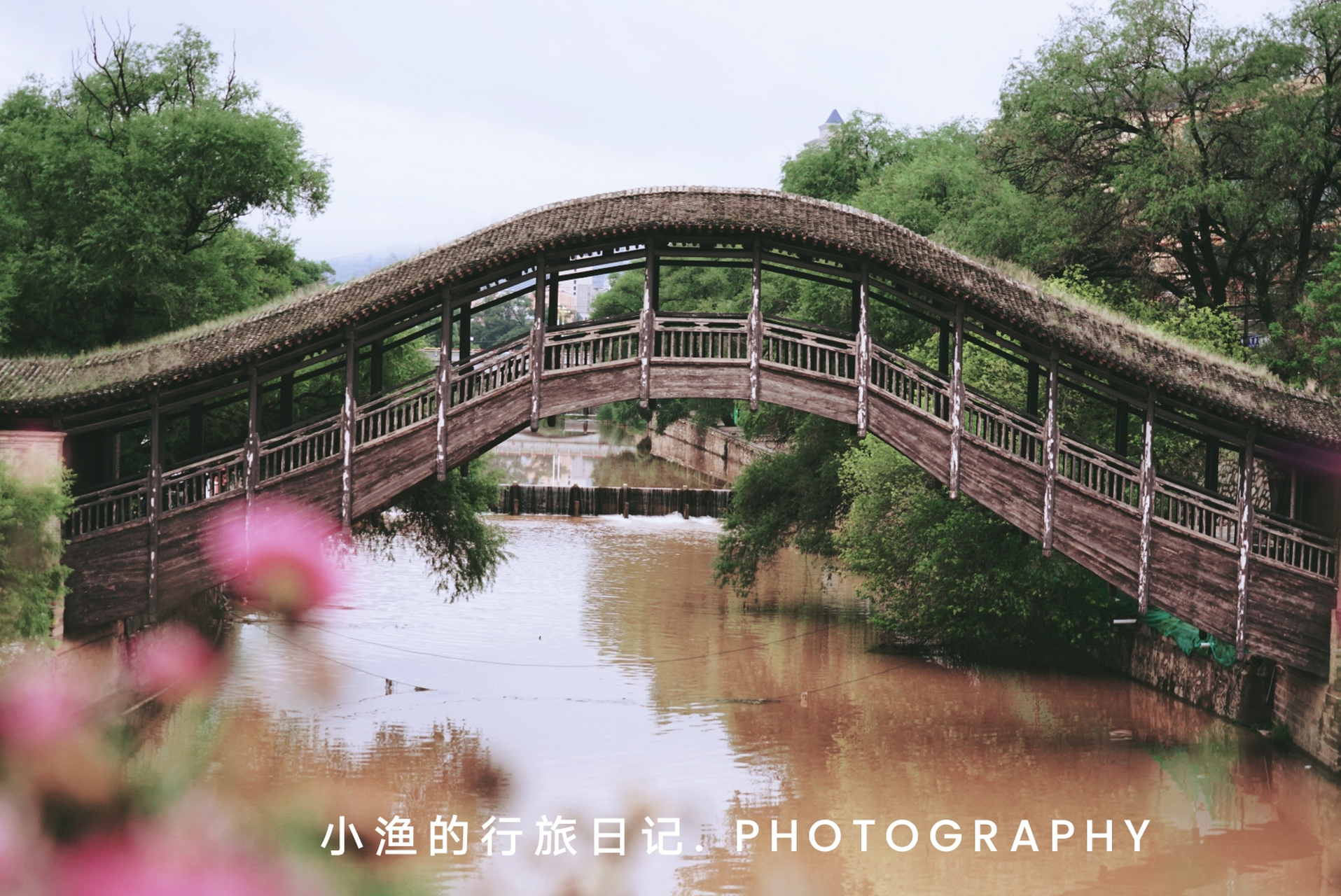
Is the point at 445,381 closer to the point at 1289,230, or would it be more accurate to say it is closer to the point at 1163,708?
the point at 1163,708

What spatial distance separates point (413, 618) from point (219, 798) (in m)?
11.4

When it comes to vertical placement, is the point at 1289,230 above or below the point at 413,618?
above

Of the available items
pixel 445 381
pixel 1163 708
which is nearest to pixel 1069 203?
pixel 1163 708

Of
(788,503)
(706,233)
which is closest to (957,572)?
(788,503)

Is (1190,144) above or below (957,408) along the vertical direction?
above

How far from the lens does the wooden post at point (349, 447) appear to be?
1695 centimetres

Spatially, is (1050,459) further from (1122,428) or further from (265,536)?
(265,536)

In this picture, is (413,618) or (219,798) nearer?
(219,798)

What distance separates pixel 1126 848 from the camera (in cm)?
1413

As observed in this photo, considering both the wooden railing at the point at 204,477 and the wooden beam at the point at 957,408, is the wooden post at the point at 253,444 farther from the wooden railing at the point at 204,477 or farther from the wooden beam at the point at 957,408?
the wooden beam at the point at 957,408

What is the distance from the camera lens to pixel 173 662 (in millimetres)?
20406

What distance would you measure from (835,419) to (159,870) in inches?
373

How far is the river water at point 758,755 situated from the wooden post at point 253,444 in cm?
328

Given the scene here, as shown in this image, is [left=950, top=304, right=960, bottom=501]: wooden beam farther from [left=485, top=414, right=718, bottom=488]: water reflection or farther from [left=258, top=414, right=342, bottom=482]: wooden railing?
[left=485, top=414, right=718, bottom=488]: water reflection
